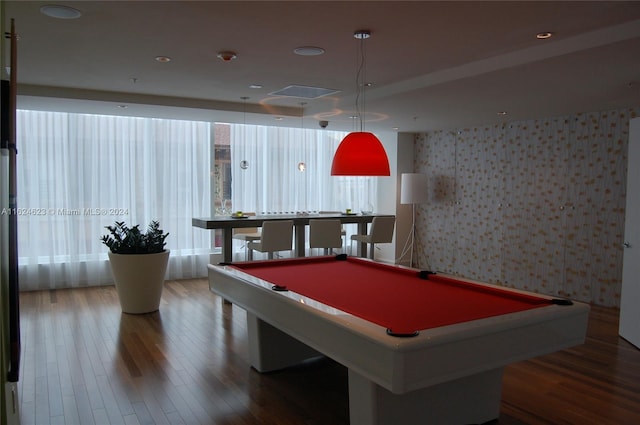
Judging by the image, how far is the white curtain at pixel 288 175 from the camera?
26.5ft

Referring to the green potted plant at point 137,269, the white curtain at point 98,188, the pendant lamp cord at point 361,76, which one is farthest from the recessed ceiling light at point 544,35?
the white curtain at point 98,188

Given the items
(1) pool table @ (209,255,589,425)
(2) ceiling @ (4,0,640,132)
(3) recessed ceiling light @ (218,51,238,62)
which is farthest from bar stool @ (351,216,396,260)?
(3) recessed ceiling light @ (218,51,238,62)

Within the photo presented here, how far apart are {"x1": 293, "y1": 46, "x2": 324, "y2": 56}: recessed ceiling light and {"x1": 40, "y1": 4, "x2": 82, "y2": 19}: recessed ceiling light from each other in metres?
1.56

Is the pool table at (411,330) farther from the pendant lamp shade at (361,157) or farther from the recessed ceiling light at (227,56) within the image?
the recessed ceiling light at (227,56)

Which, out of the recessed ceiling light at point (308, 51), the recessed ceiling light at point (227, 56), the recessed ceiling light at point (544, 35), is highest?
the recessed ceiling light at point (544, 35)

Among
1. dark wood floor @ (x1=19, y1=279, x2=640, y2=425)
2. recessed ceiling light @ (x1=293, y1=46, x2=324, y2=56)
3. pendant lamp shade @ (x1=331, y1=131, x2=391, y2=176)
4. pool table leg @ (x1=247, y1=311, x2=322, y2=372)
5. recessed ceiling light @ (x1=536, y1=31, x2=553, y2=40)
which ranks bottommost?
dark wood floor @ (x1=19, y1=279, x2=640, y2=425)

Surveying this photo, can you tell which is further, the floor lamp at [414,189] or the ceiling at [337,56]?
the floor lamp at [414,189]

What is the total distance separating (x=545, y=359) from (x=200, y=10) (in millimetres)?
3776

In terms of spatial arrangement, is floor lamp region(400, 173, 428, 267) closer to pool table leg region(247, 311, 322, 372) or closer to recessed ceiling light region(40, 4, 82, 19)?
pool table leg region(247, 311, 322, 372)

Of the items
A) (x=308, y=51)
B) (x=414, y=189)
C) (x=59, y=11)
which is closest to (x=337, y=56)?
(x=308, y=51)

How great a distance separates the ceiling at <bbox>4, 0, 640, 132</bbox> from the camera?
10.2 feet

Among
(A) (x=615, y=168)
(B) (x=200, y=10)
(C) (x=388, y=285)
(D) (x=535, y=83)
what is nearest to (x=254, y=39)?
(B) (x=200, y=10)

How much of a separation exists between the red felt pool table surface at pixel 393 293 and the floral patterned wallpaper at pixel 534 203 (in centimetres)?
354

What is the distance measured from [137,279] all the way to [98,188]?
2.18m
